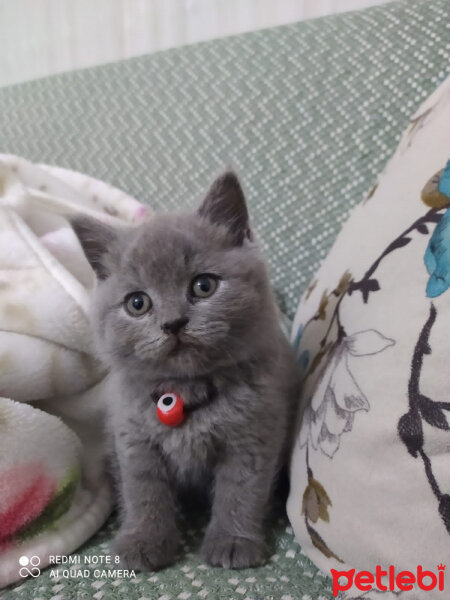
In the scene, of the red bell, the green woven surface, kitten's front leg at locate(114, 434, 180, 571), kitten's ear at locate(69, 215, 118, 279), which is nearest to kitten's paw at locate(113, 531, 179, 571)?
kitten's front leg at locate(114, 434, 180, 571)

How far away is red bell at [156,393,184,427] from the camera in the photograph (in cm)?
75

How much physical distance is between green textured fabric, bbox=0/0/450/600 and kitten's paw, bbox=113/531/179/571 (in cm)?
4

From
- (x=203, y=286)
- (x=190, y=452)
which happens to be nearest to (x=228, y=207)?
(x=203, y=286)

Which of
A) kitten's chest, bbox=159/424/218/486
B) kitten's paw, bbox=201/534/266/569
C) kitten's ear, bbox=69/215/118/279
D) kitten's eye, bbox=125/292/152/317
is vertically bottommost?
kitten's paw, bbox=201/534/266/569

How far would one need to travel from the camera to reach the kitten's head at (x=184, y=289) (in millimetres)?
707

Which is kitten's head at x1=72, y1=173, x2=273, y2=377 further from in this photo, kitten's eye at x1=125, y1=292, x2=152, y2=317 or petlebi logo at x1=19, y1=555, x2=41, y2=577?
petlebi logo at x1=19, y1=555, x2=41, y2=577

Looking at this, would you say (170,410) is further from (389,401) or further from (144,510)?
(389,401)

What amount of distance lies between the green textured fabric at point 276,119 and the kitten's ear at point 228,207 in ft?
1.23

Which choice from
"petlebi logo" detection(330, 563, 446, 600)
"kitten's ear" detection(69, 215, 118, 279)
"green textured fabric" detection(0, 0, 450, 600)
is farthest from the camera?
"green textured fabric" detection(0, 0, 450, 600)

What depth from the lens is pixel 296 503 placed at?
0.74 metres

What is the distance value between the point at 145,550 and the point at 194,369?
25 cm

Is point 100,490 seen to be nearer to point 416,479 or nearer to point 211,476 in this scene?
point 211,476

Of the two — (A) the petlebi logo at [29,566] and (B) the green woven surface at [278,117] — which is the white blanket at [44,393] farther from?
(B) the green woven surface at [278,117]

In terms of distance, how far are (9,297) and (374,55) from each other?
85cm
